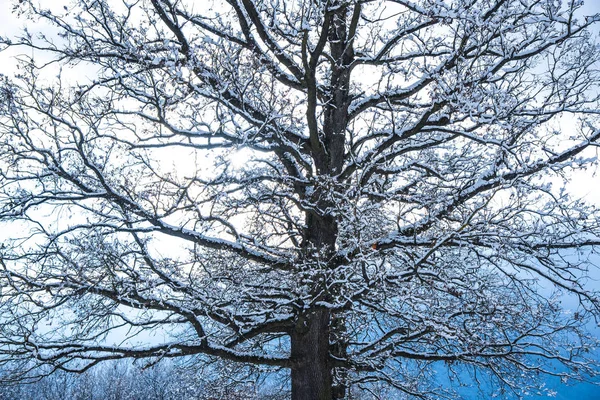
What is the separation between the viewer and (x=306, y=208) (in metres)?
6.13

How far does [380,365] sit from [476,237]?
323 cm

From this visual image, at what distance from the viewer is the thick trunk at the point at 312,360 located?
21.7ft

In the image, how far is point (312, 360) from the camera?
672 centimetres

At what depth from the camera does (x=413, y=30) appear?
6996 millimetres

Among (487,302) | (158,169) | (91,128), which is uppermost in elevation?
(91,128)

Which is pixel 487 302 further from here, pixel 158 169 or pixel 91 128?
pixel 91 128

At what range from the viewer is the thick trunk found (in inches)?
261

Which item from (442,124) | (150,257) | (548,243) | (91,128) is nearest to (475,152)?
Result: (442,124)

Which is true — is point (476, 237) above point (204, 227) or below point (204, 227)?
below

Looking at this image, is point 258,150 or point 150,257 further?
point 258,150

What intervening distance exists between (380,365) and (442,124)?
4129 mm

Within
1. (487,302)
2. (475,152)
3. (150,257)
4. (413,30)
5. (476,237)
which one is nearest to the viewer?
(476,237)

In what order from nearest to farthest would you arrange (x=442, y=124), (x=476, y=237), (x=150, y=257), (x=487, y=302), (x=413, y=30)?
(x=476, y=237)
(x=487, y=302)
(x=150, y=257)
(x=442, y=124)
(x=413, y=30)

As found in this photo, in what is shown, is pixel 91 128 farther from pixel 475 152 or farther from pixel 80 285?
pixel 475 152
